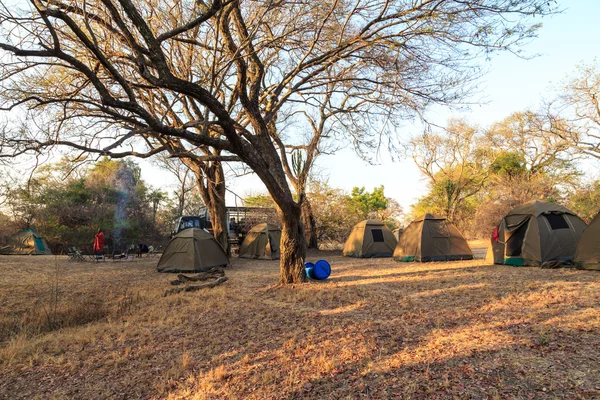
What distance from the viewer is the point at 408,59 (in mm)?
7340

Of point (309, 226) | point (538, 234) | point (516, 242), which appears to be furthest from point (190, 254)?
point (538, 234)

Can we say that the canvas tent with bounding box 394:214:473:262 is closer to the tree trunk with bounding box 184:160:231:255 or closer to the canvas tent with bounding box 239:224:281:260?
the canvas tent with bounding box 239:224:281:260

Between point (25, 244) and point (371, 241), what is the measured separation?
1724cm

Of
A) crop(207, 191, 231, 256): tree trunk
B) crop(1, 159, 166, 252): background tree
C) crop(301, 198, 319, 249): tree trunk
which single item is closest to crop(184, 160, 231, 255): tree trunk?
crop(207, 191, 231, 256): tree trunk

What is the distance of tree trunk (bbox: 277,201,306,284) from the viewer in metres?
8.08

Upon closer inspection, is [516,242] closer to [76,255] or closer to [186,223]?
[186,223]

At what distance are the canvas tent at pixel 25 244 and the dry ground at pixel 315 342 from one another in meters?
11.9

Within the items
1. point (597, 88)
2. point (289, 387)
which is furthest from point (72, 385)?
point (597, 88)

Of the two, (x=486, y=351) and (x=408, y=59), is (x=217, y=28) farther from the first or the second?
(x=486, y=351)

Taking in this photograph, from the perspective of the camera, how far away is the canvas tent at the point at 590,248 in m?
8.39

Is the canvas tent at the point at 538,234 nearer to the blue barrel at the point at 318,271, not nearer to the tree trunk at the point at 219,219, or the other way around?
the blue barrel at the point at 318,271

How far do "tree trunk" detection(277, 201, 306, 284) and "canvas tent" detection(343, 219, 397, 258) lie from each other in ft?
26.2

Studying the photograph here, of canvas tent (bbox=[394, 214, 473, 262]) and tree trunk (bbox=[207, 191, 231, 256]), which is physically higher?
tree trunk (bbox=[207, 191, 231, 256])

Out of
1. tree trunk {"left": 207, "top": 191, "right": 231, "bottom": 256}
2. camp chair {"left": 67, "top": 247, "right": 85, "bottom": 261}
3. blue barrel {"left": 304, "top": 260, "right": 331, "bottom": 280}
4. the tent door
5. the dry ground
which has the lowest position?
the dry ground
